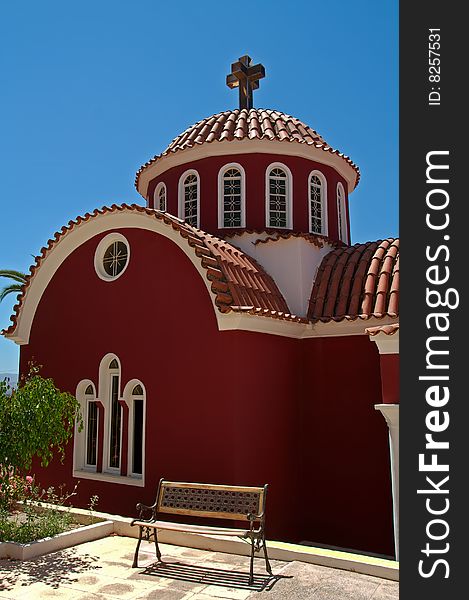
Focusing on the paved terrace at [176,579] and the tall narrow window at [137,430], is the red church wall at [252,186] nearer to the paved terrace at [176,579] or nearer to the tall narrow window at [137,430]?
the tall narrow window at [137,430]

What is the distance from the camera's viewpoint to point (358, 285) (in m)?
11.0

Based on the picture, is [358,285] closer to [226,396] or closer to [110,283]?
[226,396]

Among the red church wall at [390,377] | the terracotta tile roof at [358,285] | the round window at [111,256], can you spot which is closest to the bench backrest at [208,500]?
the red church wall at [390,377]

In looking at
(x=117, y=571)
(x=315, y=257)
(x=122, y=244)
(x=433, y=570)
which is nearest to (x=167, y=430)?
(x=117, y=571)

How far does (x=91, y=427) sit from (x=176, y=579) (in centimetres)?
495

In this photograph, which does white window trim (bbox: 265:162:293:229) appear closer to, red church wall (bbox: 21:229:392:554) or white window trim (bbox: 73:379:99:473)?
red church wall (bbox: 21:229:392:554)

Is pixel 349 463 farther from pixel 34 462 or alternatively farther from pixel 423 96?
pixel 423 96

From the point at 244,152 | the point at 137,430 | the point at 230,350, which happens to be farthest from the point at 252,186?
the point at 137,430

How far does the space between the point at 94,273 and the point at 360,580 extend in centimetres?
701

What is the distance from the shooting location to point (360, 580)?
249 inches

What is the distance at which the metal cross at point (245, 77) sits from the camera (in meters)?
14.7

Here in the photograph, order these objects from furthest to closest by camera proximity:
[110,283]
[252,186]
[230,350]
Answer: [252,186] < [110,283] < [230,350]

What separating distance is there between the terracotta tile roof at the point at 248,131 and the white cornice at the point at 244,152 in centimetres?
7

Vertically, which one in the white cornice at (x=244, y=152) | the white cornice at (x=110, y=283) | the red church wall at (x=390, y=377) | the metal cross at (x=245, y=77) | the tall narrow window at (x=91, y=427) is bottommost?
the tall narrow window at (x=91, y=427)
